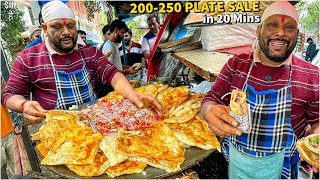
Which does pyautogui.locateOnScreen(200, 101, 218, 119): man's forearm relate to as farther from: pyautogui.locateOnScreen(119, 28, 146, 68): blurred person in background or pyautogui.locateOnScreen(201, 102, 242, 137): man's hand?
pyautogui.locateOnScreen(119, 28, 146, 68): blurred person in background

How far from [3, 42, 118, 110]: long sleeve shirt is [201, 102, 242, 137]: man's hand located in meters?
1.36

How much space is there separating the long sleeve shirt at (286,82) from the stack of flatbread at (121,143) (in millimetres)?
366

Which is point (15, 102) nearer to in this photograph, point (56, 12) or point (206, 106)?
point (56, 12)

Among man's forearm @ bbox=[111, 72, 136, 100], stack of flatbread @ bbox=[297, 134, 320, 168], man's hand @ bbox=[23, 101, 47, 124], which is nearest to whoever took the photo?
stack of flatbread @ bbox=[297, 134, 320, 168]

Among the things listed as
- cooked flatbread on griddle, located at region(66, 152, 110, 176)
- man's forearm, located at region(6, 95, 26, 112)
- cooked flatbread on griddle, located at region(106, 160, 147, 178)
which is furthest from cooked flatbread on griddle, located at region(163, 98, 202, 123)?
man's forearm, located at region(6, 95, 26, 112)

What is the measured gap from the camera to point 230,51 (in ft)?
8.93

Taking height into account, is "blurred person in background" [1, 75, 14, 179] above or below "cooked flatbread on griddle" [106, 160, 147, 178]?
below

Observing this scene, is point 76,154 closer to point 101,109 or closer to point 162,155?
point 162,155

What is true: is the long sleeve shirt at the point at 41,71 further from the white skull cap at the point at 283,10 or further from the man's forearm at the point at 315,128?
the man's forearm at the point at 315,128

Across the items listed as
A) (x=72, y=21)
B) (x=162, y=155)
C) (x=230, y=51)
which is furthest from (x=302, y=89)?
(x=72, y=21)

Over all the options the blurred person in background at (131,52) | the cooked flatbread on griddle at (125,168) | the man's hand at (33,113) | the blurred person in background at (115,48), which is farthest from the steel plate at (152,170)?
the blurred person in background at (131,52)

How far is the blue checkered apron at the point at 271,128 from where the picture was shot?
194 centimetres

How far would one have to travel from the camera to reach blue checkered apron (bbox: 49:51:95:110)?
282cm

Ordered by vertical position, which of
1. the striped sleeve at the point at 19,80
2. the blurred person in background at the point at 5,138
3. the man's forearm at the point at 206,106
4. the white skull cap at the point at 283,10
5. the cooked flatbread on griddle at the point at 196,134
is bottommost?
the blurred person in background at the point at 5,138
